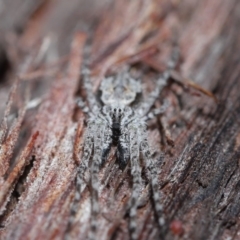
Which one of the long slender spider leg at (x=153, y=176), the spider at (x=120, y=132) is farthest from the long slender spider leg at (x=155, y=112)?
the long slender spider leg at (x=153, y=176)

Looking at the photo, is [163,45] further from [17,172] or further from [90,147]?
[17,172]

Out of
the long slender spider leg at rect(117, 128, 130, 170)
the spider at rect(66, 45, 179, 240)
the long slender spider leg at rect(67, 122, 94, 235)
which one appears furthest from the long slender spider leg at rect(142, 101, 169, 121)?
the long slender spider leg at rect(67, 122, 94, 235)

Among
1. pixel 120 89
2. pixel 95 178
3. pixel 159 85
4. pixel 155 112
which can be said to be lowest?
pixel 95 178

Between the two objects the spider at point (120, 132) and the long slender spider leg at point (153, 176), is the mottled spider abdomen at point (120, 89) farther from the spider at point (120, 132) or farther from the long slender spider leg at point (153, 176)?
the long slender spider leg at point (153, 176)

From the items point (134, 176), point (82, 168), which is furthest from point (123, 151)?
point (82, 168)

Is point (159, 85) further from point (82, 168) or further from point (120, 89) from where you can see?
point (82, 168)

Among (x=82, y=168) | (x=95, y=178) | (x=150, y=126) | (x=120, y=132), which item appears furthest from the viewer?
(x=150, y=126)

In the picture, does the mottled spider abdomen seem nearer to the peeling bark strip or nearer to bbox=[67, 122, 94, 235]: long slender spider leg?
the peeling bark strip
